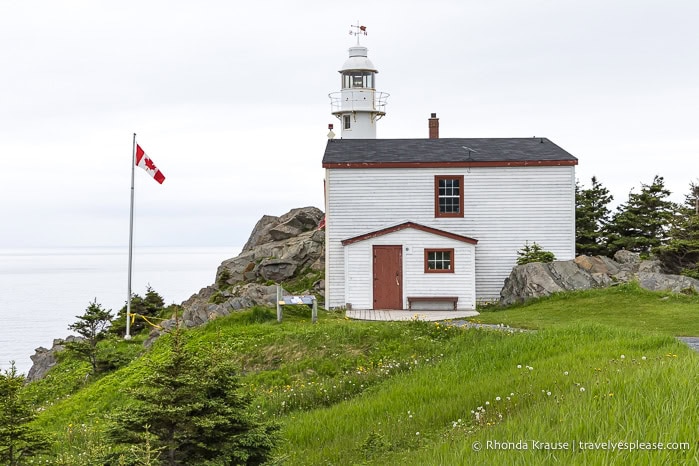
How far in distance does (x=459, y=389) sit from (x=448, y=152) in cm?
1996

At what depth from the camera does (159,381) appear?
23.9 feet

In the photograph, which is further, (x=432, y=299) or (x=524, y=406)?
(x=432, y=299)

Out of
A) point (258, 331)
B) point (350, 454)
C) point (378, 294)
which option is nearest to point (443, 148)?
point (378, 294)

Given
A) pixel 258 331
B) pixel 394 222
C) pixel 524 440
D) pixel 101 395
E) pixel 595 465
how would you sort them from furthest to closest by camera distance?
pixel 394 222, pixel 258 331, pixel 101 395, pixel 524 440, pixel 595 465

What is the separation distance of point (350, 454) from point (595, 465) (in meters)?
4.05

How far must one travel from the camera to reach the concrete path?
23812 millimetres

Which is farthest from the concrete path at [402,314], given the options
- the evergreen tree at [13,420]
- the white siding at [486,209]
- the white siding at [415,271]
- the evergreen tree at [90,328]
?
the evergreen tree at [13,420]

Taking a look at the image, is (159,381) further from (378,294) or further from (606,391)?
(378,294)

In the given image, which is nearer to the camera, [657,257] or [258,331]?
[258,331]

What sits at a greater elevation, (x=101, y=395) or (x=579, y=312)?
(x=579, y=312)

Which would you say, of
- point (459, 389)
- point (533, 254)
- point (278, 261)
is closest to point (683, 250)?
point (533, 254)

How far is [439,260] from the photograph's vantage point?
88.3 feet

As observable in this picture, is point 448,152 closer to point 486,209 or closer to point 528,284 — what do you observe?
point 486,209

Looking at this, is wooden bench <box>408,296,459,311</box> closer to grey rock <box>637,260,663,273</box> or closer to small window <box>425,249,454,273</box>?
small window <box>425,249,454,273</box>
